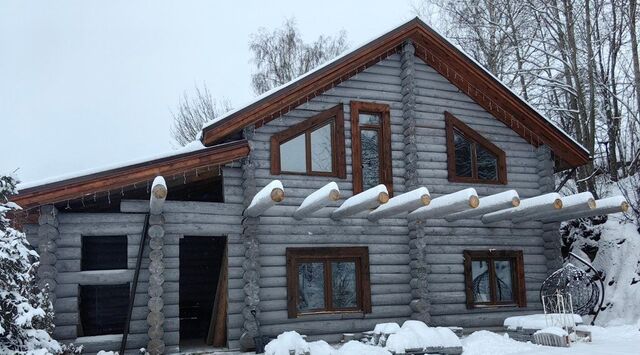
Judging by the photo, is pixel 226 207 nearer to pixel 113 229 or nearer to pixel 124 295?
pixel 113 229

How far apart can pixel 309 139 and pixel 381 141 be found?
1648 mm

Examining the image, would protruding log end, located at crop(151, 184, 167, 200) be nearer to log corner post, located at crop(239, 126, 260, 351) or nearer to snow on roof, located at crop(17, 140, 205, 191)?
snow on roof, located at crop(17, 140, 205, 191)

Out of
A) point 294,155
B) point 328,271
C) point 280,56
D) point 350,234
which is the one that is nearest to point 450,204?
point 350,234

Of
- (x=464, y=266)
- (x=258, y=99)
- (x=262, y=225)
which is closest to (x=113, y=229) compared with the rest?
(x=262, y=225)

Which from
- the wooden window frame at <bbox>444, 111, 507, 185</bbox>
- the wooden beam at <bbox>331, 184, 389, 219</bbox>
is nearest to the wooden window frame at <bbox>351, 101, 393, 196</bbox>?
the wooden beam at <bbox>331, 184, 389, 219</bbox>

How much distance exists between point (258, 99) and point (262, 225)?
2.38m

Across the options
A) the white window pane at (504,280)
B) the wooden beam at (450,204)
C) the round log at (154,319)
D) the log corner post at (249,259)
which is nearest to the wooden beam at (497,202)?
the wooden beam at (450,204)

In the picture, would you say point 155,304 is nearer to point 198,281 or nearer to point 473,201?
point 198,281

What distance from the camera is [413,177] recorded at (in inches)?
523

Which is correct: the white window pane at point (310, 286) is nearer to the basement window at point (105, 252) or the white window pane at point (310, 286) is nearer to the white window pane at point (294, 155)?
the white window pane at point (294, 155)

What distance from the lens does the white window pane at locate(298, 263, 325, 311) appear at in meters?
12.3

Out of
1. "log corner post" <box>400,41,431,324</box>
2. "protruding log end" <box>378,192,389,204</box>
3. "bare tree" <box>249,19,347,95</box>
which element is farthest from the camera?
"bare tree" <box>249,19,347,95</box>

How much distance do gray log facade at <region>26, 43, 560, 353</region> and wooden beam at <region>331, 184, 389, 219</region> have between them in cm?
61

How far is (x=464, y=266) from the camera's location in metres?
13.6
